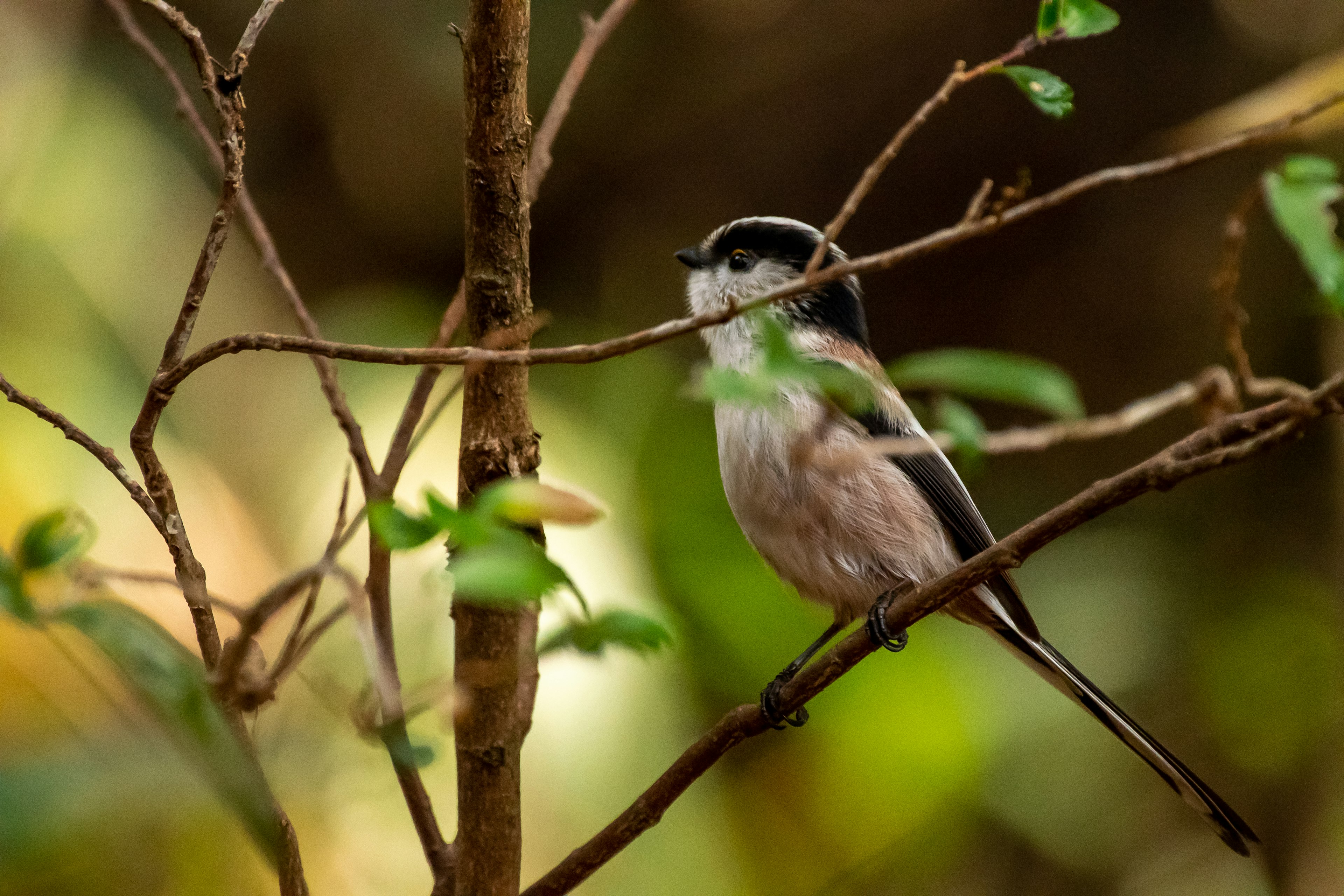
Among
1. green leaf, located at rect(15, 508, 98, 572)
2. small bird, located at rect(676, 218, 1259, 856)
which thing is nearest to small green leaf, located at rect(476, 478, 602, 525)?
green leaf, located at rect(15, 508, 98, 572)

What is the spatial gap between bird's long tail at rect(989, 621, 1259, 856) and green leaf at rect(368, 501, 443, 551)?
156 centimetres

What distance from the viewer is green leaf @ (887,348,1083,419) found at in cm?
94

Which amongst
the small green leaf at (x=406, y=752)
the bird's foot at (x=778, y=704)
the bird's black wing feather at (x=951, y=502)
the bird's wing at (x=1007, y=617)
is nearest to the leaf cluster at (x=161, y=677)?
the small green leaf at (x=406, y=752)

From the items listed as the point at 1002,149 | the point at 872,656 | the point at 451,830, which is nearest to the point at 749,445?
the point at 872,656

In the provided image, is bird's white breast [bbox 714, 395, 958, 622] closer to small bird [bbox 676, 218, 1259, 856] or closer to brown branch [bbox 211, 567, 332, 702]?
small bird [bbox 676, 218, 1259, 856]

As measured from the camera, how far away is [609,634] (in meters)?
0.82

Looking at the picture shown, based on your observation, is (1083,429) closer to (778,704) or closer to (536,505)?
(536,505)

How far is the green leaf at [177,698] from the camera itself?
25.2 inches

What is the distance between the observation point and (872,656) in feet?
10.3

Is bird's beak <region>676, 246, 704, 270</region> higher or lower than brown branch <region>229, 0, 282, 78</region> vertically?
lower

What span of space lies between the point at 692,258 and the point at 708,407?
Result: 75 centimetres

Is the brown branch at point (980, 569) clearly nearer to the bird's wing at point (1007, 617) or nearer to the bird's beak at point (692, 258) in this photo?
the bird's wing at point (1007, 617)

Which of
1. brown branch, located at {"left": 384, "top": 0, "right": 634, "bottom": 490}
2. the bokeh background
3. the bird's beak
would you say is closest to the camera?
brown branch, located at {"left": 384, "top": 0, "right": 634, "bottom": 490}

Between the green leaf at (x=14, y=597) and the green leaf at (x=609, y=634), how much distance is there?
0.36 m
